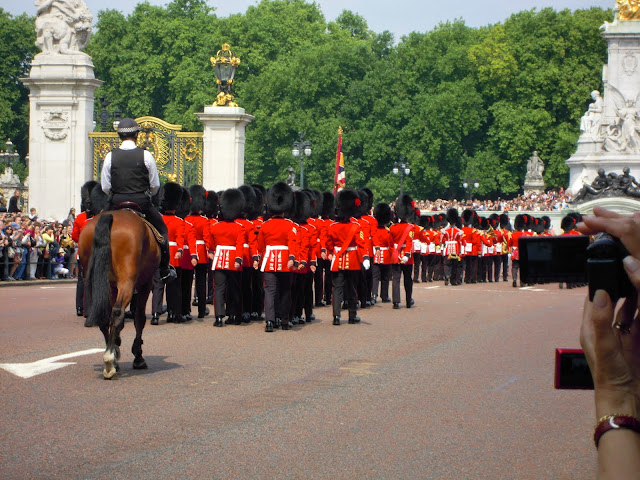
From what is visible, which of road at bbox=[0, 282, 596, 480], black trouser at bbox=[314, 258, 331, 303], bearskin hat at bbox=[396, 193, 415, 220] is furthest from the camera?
bearskin hat at bbox=[396, 193, 415, 220]

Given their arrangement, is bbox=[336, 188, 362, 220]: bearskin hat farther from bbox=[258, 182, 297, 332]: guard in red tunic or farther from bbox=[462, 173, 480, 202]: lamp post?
bbox=[462, 173, 480, 202]: lamp post

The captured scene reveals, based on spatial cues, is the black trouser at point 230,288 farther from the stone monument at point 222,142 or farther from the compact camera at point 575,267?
the stone monument at point 222,142

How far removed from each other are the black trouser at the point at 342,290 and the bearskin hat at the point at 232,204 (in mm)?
1554

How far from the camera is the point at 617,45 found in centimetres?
4966

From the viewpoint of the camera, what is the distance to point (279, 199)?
1470cm

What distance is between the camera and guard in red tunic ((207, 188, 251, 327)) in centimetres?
1495

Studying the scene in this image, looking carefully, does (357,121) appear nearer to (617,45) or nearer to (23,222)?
(617,45)

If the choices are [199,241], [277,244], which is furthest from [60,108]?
[277,244]

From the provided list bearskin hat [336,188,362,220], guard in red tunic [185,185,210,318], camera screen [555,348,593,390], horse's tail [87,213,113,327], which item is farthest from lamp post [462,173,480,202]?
camera screen [555,348,593,390]

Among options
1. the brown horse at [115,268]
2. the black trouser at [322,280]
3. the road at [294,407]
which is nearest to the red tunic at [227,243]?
the road at [294,407]

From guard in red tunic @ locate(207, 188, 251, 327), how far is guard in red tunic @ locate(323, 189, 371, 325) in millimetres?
1306

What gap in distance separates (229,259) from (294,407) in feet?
22.2

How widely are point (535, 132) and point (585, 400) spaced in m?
57.7

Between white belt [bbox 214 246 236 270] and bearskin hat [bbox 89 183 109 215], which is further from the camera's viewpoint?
white belt [bbox 214 246 236 270]
